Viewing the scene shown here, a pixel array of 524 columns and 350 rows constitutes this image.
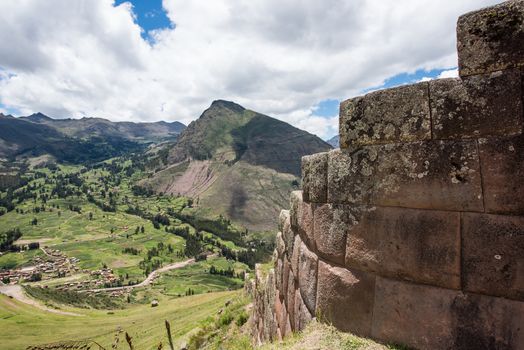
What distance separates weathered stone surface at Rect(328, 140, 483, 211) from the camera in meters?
5.06

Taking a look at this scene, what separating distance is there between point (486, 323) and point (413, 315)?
96 cm

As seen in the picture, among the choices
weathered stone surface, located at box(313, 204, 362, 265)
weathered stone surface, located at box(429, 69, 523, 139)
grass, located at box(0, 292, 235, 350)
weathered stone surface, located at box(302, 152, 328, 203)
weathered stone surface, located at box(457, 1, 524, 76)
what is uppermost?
weathered stone surface, located at box(457, 1, 524, 76)

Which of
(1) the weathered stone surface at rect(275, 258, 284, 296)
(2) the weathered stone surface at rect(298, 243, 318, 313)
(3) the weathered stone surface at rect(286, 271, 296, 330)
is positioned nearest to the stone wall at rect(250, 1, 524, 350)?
(2) the weathered stone surface at rect(298, 243, 318, 313)

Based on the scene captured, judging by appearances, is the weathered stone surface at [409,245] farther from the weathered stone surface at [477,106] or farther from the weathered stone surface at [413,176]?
the weathered stone surface at [477,106]

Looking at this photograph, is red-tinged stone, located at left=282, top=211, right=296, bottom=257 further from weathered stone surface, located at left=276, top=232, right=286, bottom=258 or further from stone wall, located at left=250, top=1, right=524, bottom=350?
stone wall, located at left=250, top=1, right=524, bottom=350

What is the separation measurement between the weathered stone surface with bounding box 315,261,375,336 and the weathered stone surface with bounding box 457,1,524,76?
366 cm

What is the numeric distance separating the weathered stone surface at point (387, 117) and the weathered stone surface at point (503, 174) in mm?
876

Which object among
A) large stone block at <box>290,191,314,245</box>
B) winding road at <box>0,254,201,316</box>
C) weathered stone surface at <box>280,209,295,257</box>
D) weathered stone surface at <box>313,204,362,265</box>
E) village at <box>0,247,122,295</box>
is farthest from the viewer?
village at <box>0,247,122,295</box>

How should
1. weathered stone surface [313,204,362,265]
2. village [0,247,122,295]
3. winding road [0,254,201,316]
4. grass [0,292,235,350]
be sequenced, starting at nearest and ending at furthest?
weathered stone surface [313,204,362,265] < grass [0,292,235,350] < winding road [0,254,201,316] < village [0,247,122,295]

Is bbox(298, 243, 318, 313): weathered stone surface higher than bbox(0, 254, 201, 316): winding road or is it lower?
higher

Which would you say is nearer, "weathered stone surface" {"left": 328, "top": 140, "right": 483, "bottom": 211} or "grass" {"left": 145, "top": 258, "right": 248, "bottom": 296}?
"weathered stone surface" {"left": 328, "top": 140, "right": 483, "bottom": 211}

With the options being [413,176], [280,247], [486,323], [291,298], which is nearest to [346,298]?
[486,323]

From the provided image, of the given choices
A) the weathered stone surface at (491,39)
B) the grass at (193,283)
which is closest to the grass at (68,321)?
Answer: the weathered stone surface at (491,39)

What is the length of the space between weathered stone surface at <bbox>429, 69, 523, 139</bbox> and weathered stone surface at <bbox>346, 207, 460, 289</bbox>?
127cm
